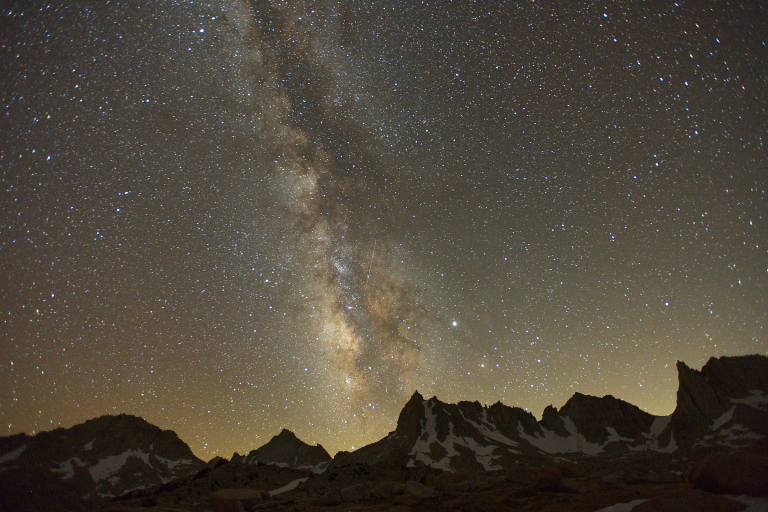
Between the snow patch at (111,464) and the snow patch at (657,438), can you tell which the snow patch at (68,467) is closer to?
the snow patch at (111,464)

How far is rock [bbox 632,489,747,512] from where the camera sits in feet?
28.3

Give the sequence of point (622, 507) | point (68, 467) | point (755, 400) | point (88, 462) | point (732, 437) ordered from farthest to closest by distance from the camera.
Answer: point (88, 462) → point (68, 467) → point (755, 400) → point (732, 437) → point (622, 507)

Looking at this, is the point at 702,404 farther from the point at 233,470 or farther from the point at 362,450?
the point at 233,470

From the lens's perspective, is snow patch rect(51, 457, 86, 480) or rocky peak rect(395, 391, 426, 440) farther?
rocky peak rect(395, 391, 426, 440)

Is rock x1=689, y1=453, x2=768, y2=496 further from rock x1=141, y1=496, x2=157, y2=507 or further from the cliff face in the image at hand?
the cliff face

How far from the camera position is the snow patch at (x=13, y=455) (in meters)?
84.1

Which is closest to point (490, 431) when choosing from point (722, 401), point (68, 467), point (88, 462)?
point (722, 401)

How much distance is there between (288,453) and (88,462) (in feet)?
155

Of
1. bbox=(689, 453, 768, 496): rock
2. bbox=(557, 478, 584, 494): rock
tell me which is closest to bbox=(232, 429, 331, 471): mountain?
bbox=(557, 478, 584, 494): rock

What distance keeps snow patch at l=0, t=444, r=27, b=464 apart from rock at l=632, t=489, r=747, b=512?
408 feet

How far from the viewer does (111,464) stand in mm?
90562

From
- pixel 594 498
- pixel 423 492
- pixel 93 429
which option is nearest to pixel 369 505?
pixel 423 492

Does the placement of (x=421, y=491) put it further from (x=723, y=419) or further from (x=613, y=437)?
(x=613, y=437)

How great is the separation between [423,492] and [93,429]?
124 m
